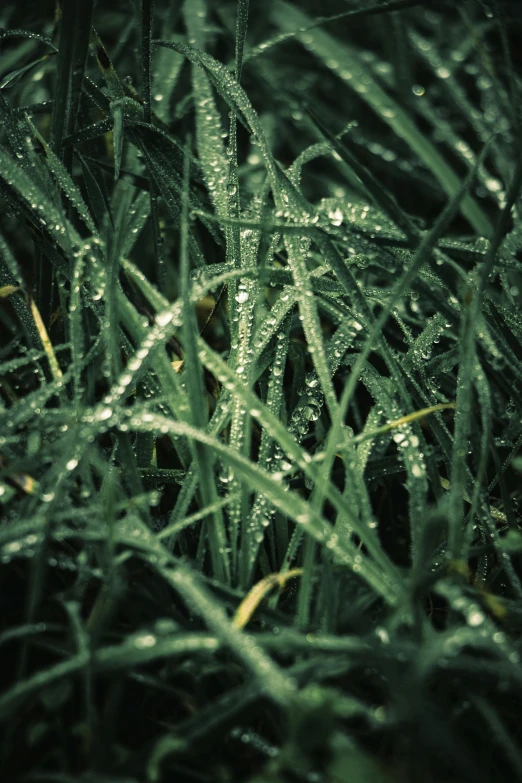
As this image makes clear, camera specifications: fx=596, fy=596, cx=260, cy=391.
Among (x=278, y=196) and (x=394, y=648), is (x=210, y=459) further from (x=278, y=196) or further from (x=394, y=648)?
(x=278, y=196)

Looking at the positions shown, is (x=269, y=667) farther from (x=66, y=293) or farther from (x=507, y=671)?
(x=66, y=293)

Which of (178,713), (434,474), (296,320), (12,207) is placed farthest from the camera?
(296,320)

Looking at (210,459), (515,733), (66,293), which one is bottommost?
(515,733)

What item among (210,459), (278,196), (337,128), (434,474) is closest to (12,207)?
(278,196)

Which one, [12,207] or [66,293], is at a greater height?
[12,207]

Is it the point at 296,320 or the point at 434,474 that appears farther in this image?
the point at 296,320

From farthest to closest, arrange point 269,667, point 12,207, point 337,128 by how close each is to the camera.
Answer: point 337,128 → point 12,207 → point 269,667

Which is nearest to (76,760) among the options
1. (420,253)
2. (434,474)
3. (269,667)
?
(269,667)
